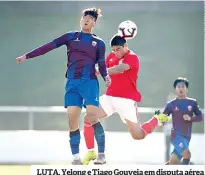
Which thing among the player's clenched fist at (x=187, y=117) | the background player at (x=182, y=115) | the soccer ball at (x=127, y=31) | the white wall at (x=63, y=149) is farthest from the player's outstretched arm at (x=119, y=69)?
the white wall at (x=63, y=149)

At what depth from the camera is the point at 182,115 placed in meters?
7.28

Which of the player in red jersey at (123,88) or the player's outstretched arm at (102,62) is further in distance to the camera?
the player in red jersey at (123,88)

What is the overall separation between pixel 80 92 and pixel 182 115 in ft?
7.04

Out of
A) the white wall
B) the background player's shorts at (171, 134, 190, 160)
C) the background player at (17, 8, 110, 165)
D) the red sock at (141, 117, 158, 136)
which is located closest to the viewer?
the background player at (17, 8, 110, 165)

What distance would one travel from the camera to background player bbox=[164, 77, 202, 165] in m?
7.20

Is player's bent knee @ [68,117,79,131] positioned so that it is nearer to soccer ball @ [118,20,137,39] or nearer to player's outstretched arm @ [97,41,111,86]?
player's outstretched arm @ [97,41,111,86]

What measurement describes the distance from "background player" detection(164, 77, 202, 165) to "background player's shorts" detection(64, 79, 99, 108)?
1.88 m

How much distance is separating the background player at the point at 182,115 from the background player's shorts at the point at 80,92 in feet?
6.16

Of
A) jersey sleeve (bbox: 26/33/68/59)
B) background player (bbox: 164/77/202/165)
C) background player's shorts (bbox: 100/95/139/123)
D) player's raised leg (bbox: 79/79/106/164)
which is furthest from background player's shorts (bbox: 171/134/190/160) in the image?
jersey sleeve (bbox: 26/33/68/59)

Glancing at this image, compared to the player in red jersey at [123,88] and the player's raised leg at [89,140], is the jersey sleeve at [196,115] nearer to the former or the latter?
the player in red jersey at [123,88]

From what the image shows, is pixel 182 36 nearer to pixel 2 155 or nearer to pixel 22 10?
pixel 22 10

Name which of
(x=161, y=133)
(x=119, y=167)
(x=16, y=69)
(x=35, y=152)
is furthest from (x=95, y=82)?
(x=16, y=69)

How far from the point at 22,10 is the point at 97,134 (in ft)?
20.6

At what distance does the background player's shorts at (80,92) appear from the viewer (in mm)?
5453
